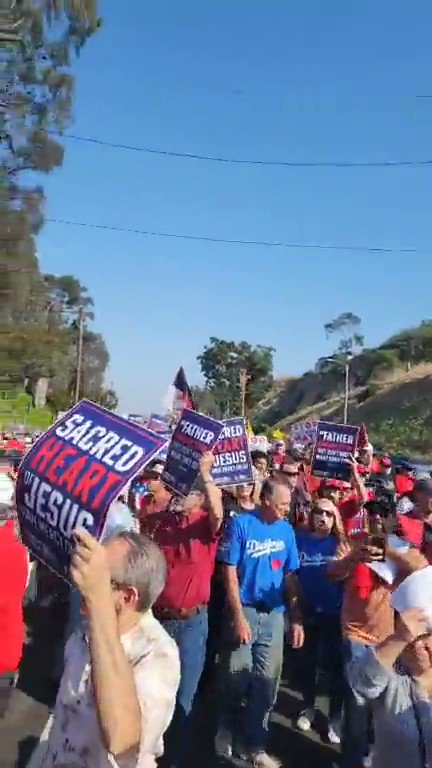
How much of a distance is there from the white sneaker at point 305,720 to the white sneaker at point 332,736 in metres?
0.19

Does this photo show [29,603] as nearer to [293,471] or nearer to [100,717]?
[293,471]

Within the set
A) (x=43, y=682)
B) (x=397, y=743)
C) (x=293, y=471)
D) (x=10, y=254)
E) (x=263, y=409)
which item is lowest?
(x=43, y=682)

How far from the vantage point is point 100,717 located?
233 cm

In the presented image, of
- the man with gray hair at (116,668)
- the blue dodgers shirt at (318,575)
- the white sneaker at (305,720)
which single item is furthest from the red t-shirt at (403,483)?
the man with gray hair at (116,668)

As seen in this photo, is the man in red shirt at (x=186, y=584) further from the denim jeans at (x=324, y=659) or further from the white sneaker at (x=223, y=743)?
the denim jeans at (x=324, y=659)

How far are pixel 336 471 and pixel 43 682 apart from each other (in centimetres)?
488

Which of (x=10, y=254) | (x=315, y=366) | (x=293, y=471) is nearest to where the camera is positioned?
(x=293, y=471)

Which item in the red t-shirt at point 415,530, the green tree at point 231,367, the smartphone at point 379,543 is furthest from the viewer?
the green tree at point 231,367

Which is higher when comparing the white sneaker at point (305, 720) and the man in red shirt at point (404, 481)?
the man in red shirt at point (404, 481)


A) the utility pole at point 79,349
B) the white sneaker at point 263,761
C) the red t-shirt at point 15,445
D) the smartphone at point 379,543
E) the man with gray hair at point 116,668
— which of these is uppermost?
the utility pole at point 79,349

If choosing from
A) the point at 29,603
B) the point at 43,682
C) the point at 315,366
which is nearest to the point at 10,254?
the point at 29,603

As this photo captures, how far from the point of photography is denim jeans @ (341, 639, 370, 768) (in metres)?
5.19

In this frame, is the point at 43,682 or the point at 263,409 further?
the point at 263,409

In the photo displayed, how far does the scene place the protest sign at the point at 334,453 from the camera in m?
10.9
